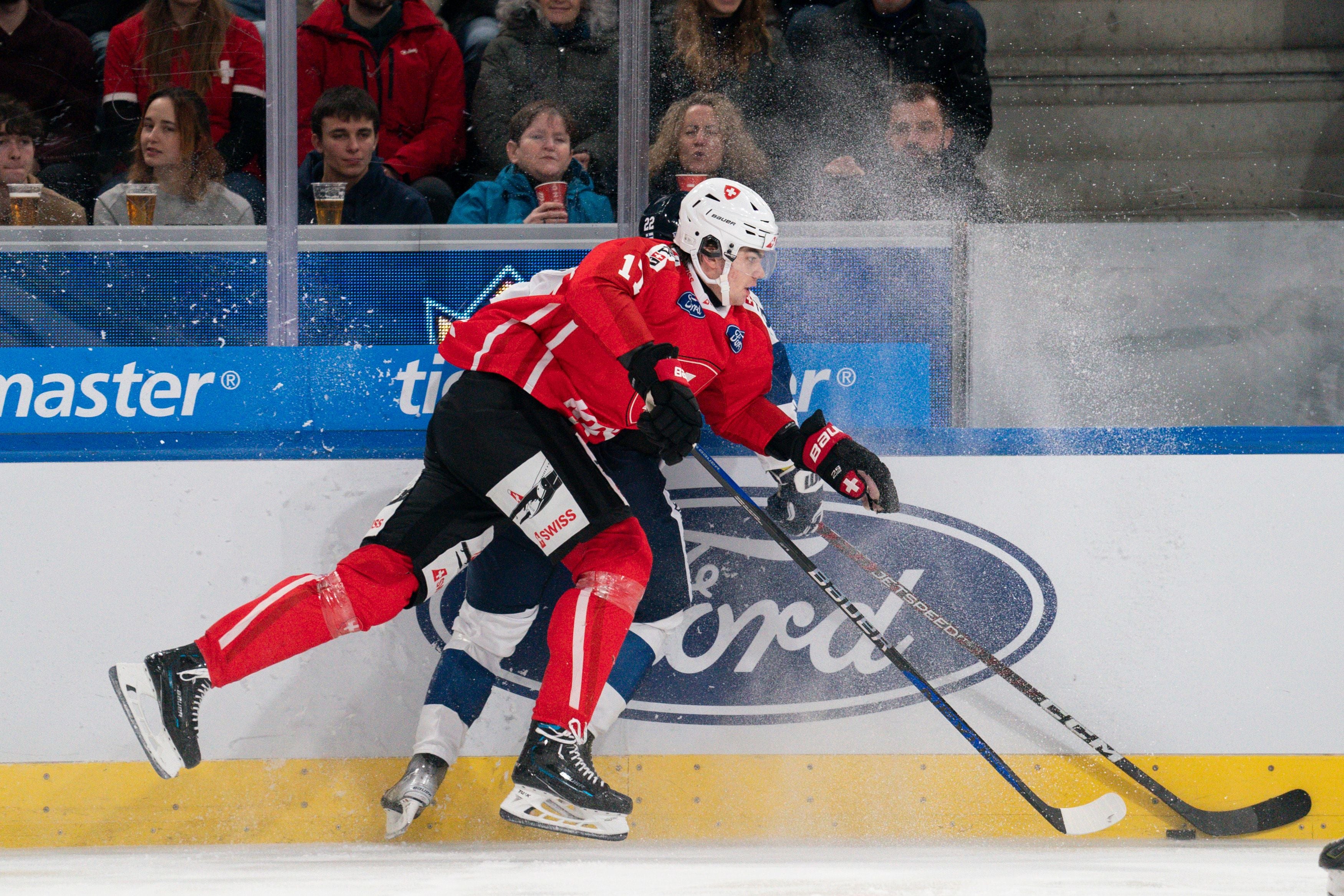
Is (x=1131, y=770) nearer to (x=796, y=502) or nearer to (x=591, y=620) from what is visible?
(x=796, y=502)

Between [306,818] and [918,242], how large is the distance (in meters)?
1.91

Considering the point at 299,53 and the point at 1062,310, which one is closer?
the point at 299,53

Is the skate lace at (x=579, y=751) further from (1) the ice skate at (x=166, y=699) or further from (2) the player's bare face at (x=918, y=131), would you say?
(2) the player's bare face at (x=918, y=131)

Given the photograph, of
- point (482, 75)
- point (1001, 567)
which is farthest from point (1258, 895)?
point (482, 75)

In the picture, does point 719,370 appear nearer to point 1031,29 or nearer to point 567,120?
point 567,120

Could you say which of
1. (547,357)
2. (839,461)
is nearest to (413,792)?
(547,357)

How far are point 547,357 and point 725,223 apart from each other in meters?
0.44

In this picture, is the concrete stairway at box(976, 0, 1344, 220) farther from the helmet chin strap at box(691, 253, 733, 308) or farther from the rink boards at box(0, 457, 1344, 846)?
the helmet chin strap at box(691, 253, 733, 308)

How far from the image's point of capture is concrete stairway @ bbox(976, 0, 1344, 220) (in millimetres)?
3510

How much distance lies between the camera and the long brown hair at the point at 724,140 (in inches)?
118

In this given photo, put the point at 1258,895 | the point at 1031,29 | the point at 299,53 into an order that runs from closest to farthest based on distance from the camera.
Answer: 1. the point at 1258,895
2. the point at 299,53
3. the point at 1031,29

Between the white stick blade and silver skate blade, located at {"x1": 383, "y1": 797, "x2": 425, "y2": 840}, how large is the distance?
1.33 meters

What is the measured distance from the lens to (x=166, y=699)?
2365mm

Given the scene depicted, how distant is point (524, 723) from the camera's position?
279 cm
